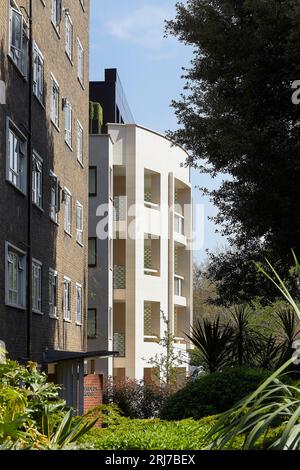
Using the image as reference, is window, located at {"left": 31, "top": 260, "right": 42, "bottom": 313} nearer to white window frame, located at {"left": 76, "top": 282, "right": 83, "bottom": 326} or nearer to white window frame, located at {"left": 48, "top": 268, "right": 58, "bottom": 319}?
white window frame, located at {"left": 48, "top": 268, "right": 58, "bottom": 319}

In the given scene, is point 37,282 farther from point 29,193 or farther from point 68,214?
point 68,214

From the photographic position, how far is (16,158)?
26.0m

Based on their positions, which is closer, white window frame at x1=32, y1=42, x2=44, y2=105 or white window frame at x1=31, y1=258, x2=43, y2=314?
white window frame at x1=32, y1=42, x2=44, y2=105

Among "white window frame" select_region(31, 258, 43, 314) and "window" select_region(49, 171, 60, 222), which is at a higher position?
"window" select_region(49, 171, 60, 222)

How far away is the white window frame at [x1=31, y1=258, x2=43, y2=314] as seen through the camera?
1122 inches

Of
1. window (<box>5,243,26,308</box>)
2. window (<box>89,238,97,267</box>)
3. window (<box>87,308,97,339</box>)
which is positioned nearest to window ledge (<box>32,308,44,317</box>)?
window (<box>5,243,26,308</box>)


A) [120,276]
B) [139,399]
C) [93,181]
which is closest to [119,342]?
[120,276]

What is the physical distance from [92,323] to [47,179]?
17774mm

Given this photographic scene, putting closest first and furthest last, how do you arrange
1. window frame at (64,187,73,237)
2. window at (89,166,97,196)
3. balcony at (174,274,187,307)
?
window frame at (64,187,73,237) → window at (89,166,97,196) → balcony at (174,274,187,307)

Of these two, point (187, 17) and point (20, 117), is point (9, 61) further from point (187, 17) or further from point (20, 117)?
point (187, 17)

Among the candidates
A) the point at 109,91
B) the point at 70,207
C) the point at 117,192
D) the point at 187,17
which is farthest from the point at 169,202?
the point at 187,17

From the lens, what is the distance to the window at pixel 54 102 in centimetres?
3181

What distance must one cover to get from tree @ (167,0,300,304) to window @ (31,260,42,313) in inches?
202
